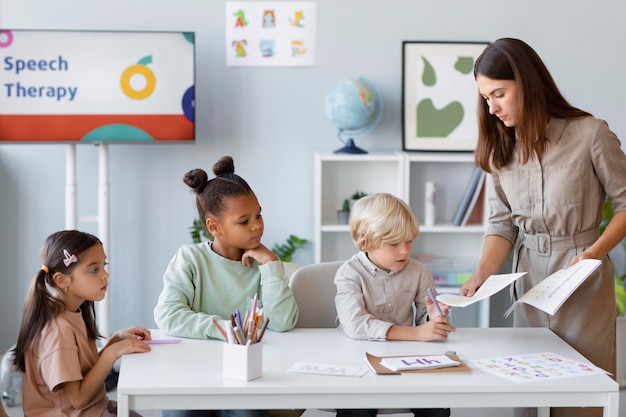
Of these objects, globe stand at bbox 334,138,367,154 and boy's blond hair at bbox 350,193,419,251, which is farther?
globe stand at bbox 334,138,367,154

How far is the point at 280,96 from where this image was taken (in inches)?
163

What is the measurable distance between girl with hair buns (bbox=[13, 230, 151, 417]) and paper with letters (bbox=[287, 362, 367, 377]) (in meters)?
0.41

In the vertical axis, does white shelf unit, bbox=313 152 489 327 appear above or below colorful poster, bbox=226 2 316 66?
below

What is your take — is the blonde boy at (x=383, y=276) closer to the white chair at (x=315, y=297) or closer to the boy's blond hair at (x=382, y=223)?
the boy's blond hair at (x=382, y=223)

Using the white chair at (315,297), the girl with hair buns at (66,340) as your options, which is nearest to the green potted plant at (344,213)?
the white chair at (315,297)

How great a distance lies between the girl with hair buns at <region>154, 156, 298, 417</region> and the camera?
2395 mm

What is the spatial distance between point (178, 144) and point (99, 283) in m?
1.89

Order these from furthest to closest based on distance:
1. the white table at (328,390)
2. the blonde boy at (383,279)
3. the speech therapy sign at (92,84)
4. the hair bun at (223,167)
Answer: the speech therapy sign at (92,84)
the hair bun at (223,167)
the blonde boy at (383,279)
the white table at (328,390)

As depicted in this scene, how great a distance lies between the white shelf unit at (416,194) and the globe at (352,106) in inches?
6.3

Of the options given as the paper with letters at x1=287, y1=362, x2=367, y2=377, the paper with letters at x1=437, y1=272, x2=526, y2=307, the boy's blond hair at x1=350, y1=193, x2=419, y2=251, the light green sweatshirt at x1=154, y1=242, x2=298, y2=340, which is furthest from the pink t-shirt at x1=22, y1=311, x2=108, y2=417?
the paper with letters at x1=437, y1=272, x2=526, y2=307

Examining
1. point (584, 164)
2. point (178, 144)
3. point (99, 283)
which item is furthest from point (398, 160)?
point (99, 283)

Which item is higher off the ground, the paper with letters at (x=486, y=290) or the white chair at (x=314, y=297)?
the paper with letters at (x=486, y=290)

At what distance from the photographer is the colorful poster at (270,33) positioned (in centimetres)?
405

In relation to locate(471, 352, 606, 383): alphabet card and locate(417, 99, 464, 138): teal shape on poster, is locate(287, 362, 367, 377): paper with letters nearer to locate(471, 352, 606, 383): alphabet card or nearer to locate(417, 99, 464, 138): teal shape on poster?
locate(471, 352, 606, 383): alphabet card
